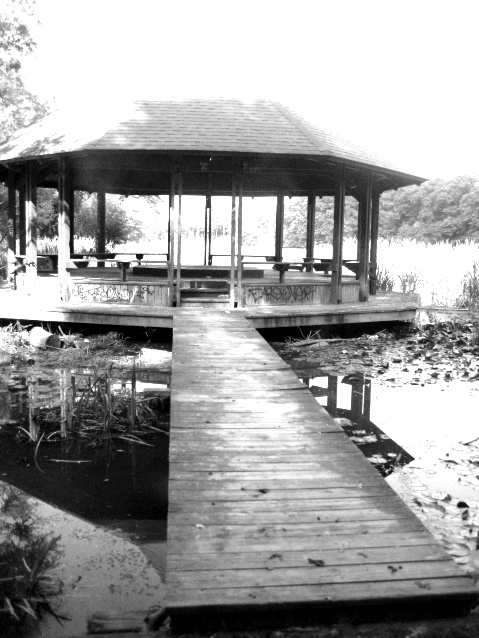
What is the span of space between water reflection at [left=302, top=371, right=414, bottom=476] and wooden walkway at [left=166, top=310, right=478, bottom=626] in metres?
0.81

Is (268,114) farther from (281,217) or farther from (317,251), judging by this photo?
(317,251)

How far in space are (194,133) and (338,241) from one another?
10.8ft

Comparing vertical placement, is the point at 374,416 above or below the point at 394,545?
below

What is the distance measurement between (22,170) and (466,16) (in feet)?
165

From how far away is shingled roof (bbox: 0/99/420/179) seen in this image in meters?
11.6

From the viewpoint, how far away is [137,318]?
37.2ft

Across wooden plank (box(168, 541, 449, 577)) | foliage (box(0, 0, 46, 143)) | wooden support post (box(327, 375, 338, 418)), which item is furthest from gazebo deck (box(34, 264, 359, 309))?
foliage (box(0, 0, 46, 143))

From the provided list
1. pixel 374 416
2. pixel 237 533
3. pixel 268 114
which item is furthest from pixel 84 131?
pixel 237 533

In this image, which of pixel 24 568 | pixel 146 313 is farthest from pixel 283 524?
pixel 146 313

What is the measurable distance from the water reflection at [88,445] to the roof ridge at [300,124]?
5392 mm

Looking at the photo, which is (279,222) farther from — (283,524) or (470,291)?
(283,524)

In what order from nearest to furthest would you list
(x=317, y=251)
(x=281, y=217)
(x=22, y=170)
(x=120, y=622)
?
(x=120, y=622) → (x=22, y=170) → (x=281, y=217) → (x=317, y=251)

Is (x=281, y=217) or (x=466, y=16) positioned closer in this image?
(x=281, y=217)

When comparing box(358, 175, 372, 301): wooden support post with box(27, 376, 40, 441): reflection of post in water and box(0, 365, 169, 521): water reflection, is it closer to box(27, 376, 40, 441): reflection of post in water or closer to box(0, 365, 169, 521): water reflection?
box(0, 365, 169, 521): water reflection
